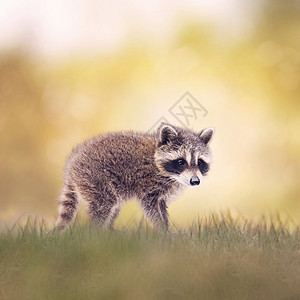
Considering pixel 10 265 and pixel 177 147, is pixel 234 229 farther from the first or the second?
pixel 10 265

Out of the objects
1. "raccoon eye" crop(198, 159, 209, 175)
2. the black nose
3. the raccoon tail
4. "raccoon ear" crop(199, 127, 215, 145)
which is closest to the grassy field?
the black nose

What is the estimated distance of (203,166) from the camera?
22.3 ft

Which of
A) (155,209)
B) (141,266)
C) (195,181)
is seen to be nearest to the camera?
(141,266)

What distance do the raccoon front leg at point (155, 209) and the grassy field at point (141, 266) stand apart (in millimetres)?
817

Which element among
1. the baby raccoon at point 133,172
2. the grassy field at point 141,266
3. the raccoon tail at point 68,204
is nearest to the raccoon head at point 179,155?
the baby raccoon at point 133,172

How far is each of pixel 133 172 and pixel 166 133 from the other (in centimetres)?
64

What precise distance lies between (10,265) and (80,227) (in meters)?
0.99

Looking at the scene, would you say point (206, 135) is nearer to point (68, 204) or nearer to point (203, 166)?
point (203, 166)

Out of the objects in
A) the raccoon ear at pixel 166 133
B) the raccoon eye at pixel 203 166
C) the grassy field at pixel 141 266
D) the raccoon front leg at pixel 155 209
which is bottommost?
the grassy field at pixel 141 266

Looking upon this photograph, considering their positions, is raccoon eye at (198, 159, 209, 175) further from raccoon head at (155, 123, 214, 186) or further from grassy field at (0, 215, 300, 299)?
grassy field at (0, 215, 300, 299)

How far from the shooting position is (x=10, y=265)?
506 centimetres

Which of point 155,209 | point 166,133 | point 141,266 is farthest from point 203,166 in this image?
point 141,266

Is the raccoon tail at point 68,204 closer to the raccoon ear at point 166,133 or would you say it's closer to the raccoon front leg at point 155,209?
the raccoon front leg at point 155,209

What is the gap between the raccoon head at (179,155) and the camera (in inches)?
258
